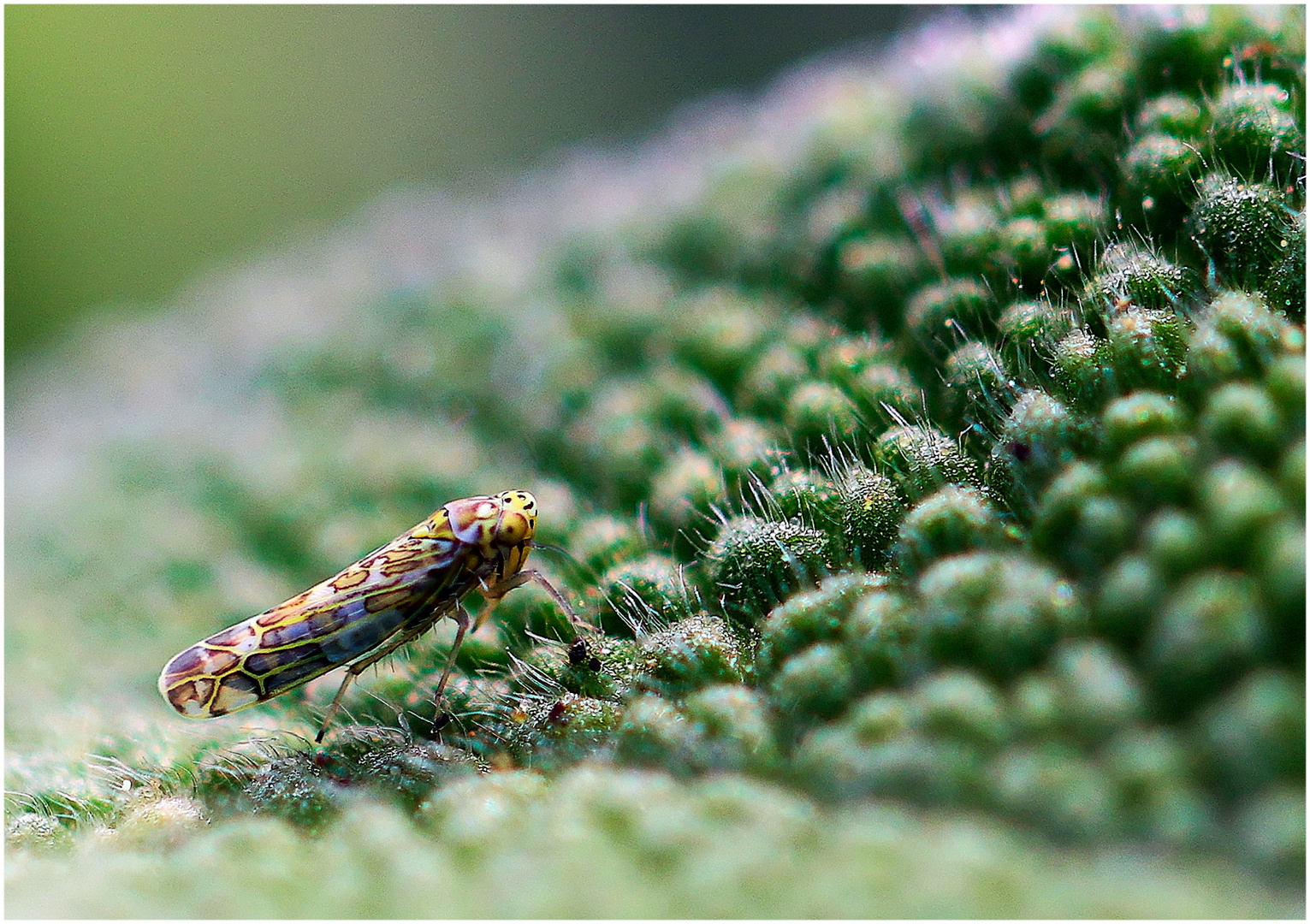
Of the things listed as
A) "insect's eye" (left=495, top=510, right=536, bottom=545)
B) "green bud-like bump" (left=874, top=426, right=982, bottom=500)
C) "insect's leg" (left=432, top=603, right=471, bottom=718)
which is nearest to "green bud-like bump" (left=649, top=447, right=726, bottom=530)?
"insect's eye" (left=495, top=510, right=536, bottom=545)

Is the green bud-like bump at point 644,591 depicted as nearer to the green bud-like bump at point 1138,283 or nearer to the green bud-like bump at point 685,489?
the green bud-like bump at point 685,489

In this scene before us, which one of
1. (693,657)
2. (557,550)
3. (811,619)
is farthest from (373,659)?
(811,619)

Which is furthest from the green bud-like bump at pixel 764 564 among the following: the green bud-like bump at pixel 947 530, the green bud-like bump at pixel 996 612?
the green bud-like bump at pixel 996 612

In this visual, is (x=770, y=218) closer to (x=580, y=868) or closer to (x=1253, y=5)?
(x=1253, y=5)

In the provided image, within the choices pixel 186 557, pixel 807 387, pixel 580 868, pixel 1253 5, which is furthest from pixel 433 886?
pixel 1253 5

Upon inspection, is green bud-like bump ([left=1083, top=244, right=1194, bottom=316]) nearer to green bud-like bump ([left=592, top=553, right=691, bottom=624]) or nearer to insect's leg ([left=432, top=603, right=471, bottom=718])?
green bud-like bump ([left=592, top=553, right=691, bottom=624])

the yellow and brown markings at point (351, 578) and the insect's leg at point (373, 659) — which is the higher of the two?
the yellow and brown markings at point (351, 578)
